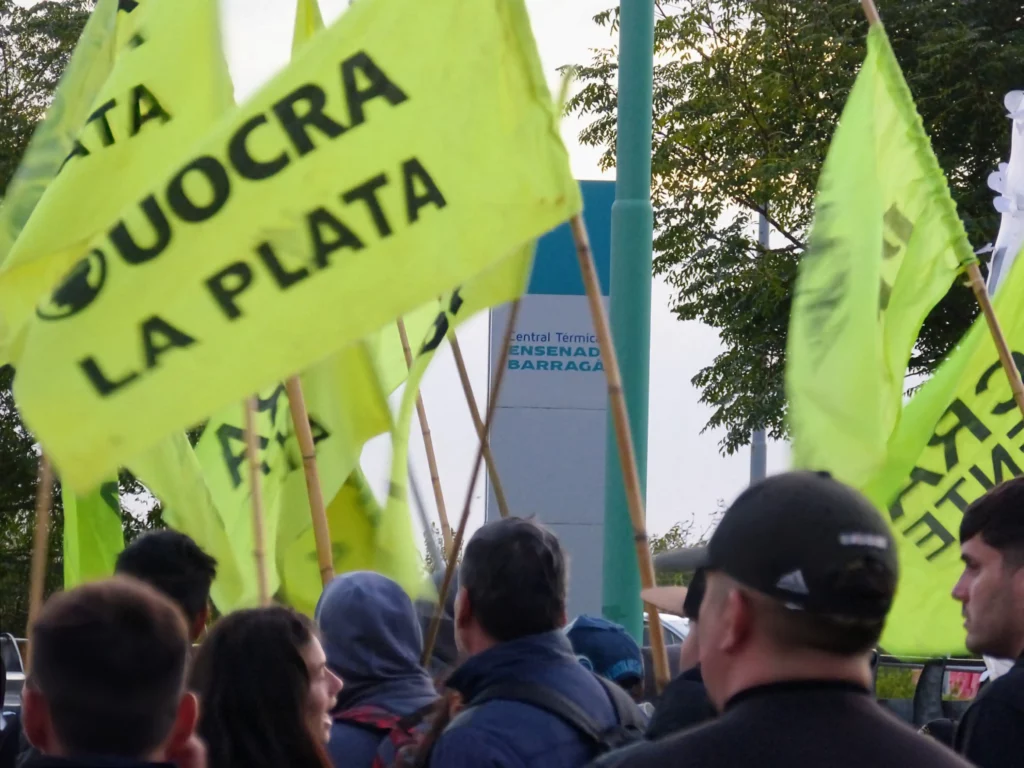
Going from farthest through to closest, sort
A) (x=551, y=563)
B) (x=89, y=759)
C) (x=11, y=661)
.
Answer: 1. (x=11, y=661)
2. (x=551, y=563)
3. (x=89, y=759)

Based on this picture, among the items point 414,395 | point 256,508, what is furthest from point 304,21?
point 256,508

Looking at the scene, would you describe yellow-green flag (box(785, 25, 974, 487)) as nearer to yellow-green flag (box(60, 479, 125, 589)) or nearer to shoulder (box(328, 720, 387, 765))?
shoulder (box(328, 720, 387, 765))

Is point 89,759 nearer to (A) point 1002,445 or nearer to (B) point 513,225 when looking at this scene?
(B) point 513,225

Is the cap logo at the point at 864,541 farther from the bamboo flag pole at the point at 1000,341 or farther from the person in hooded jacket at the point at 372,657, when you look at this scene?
the bamboo flag pole at the point at 1000,341

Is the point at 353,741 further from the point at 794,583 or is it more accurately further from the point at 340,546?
the point at 340,546

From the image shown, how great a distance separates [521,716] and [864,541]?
1244mm

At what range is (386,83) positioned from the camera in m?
4.23

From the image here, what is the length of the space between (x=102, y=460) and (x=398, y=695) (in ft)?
3.02

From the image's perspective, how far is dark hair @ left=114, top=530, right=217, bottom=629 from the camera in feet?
12.5

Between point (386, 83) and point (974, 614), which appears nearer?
point (974, 614)

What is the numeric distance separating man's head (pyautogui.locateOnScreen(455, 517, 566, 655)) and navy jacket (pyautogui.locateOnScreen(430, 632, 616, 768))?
0.04 meters

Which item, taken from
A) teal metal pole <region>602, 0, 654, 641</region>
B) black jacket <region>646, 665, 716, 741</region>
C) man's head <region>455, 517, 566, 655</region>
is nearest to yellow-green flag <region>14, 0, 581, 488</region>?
man's head <region>455, 517, 566, 655</region>

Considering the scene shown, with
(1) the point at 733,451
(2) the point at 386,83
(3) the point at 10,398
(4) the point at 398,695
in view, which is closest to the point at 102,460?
(4) the point at 398,695

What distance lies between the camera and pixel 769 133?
62.7ft
